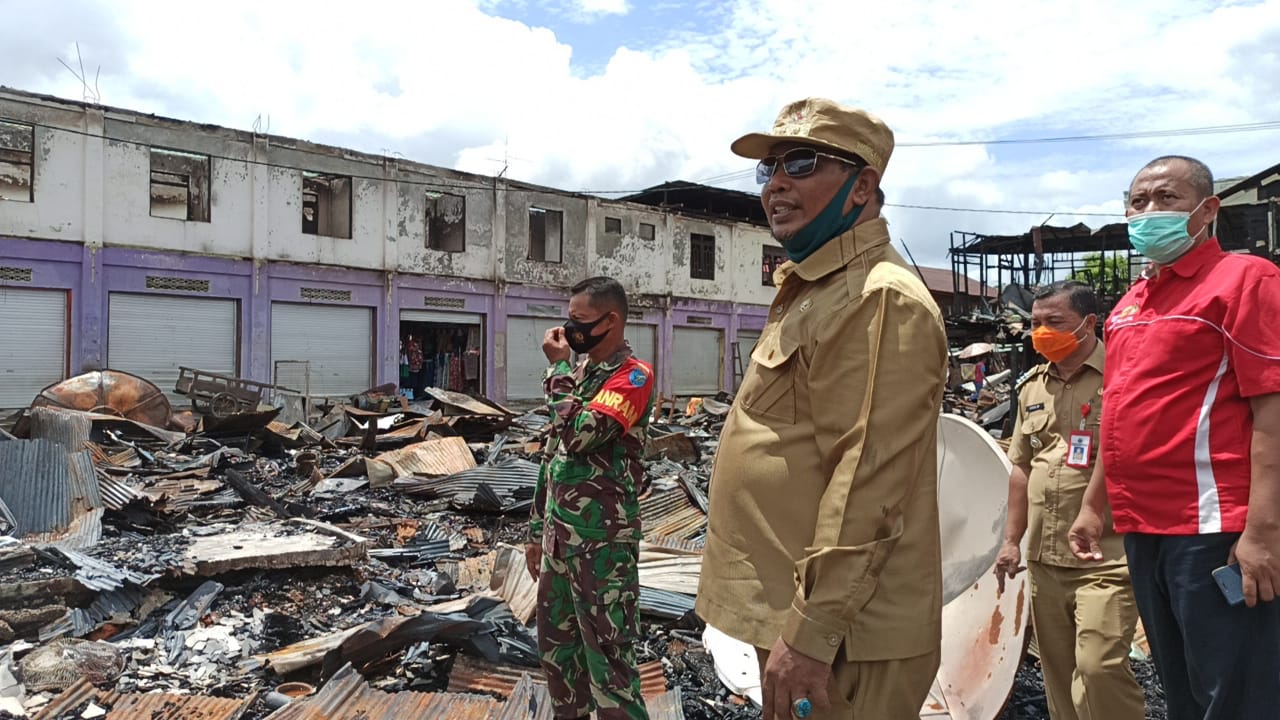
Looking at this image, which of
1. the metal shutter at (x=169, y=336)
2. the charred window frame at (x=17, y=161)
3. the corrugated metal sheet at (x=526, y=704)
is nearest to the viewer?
the corrugated metal sheet at (x=526, y=704)

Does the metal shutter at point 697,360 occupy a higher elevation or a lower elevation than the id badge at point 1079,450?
higher

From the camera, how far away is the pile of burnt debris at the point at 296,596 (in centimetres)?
407

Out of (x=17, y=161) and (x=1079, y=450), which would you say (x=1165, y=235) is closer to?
(x=1079, y=450)

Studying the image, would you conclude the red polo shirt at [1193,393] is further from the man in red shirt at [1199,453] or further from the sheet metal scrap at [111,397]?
the sheet metal scrap at [111,397]

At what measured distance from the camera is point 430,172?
23828 mm

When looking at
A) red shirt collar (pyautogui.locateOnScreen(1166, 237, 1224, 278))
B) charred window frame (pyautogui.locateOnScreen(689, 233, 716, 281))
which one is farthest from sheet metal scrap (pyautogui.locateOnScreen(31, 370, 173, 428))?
charred window frame (pyautogui.locateOnScreen(689, 233, 716, 281))

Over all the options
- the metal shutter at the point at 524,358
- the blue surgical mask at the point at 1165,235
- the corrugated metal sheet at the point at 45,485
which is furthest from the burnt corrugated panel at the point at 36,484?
the metal shutter at the point at 524,358

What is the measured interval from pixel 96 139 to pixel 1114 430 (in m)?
21.0

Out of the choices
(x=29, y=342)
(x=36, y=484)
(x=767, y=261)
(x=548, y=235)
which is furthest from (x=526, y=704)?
(x=767, y=261)

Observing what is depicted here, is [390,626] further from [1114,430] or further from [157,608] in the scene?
[1114,430]

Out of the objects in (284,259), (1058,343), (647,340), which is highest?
(284,259)

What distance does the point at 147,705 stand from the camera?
392 cm

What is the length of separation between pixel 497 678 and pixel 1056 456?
280 centimetres

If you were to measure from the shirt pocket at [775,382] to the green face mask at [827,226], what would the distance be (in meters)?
0.20
